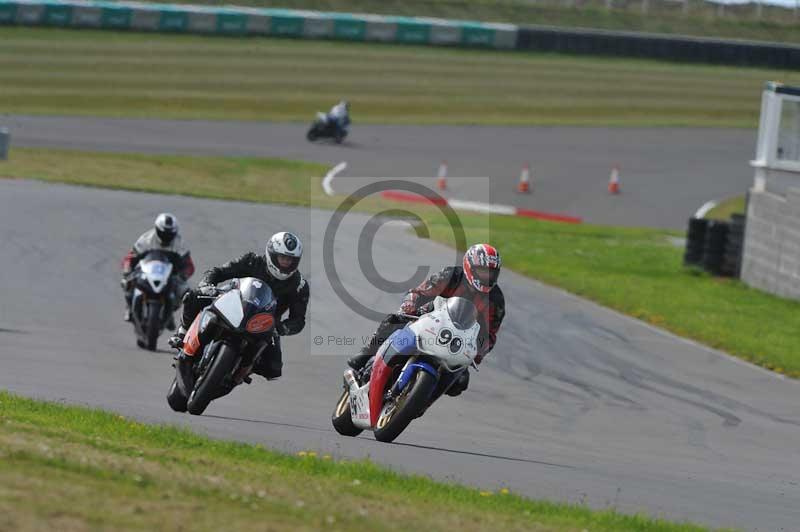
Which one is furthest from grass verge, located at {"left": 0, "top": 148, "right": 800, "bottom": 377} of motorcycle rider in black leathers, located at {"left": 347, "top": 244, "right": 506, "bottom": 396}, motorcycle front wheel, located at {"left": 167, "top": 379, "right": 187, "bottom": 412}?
motorcycle front wheel, located at {"left": 167, "top": 379, "right": 187, "bottom": 412}

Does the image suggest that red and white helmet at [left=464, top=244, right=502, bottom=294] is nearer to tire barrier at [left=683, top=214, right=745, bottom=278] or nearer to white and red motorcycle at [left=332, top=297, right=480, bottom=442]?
white and red motorcycle at [left=332, top=297, right=480, bottom=442]

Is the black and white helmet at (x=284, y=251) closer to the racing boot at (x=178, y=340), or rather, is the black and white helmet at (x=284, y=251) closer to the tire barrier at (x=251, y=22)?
the racing boot at (x=178, y=340)

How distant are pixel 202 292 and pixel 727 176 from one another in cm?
3217

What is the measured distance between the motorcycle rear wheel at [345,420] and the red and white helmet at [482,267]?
1.39m

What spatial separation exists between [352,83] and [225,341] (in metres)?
41.5

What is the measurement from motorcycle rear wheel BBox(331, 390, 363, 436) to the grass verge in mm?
8164

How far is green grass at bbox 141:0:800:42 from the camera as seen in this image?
64.4 meters

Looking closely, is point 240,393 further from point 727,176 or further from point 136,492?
point 727,176

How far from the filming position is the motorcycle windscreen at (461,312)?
31.3 ft

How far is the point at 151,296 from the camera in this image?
14.9 metres

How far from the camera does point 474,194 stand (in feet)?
114

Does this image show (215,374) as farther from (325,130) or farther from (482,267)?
(325,130)

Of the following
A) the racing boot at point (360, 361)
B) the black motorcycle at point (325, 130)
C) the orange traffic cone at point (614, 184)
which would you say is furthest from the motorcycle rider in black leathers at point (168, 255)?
the black motorcycle at point (325, 130)

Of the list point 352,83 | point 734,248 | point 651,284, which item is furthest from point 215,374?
point 352,83
